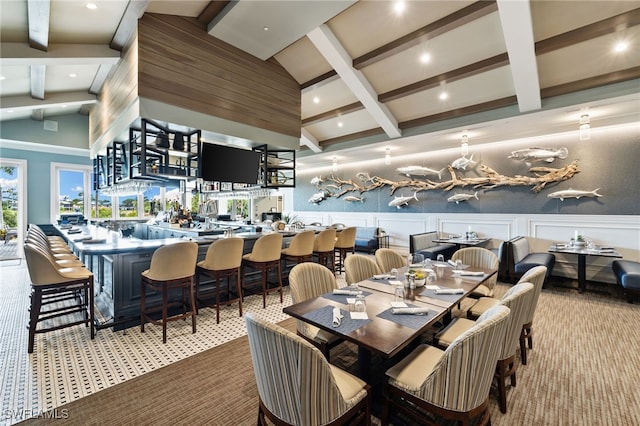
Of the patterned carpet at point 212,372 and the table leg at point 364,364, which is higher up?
the table leg at point 364,364

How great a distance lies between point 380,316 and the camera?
191 centimetres

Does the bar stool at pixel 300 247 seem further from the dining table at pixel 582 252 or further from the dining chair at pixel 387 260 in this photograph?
the dining table at pixel 582 252

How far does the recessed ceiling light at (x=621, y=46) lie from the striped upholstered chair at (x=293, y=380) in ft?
18.5

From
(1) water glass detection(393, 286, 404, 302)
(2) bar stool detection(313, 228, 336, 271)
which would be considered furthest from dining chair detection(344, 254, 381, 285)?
(2) bar stool detection(313, 228, 336, 271)

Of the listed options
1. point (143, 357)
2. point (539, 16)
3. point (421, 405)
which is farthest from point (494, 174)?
point (143, 357)

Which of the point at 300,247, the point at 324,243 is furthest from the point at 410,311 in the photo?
the point at 324,243

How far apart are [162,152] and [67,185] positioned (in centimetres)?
654

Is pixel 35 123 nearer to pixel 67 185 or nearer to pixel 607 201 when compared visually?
pixel 67 185

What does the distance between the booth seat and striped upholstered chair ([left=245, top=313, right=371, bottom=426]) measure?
6704mm

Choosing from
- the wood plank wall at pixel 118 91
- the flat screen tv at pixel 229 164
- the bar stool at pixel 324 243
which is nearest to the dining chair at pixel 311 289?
the bar stool at pixel 324 243

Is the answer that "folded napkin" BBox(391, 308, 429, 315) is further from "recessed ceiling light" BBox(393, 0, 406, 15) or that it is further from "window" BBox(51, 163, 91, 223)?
"window" BBox(51, 163, 91, 223)

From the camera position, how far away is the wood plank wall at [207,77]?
12.5ft

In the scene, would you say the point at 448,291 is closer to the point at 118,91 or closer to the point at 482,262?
the point at 482,262

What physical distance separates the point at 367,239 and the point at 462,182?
2921 mm
